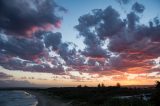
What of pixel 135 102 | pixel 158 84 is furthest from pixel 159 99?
pixel 158 84

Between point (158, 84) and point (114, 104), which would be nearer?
point (114, 104)

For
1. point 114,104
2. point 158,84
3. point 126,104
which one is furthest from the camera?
point 158,84

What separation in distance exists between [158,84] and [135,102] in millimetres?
15794

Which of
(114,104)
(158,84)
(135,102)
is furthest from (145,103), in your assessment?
(158,84)

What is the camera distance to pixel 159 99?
101 feet

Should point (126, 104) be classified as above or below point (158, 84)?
below

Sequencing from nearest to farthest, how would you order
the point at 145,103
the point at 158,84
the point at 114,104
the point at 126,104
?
1. the point at 145,103
2. the point at 126,104
3. the point at 114,104
4. the point at 158,84

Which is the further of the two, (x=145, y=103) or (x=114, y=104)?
(x=114, y=104)

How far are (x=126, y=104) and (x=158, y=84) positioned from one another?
15.6m

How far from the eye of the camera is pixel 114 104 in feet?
100

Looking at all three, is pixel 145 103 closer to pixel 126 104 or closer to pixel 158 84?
pixel 126 104

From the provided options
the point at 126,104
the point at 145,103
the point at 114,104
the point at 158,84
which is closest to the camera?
the point at 145,103

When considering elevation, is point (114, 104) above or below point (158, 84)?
below

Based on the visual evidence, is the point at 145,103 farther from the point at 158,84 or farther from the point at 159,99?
the point at 158,84
